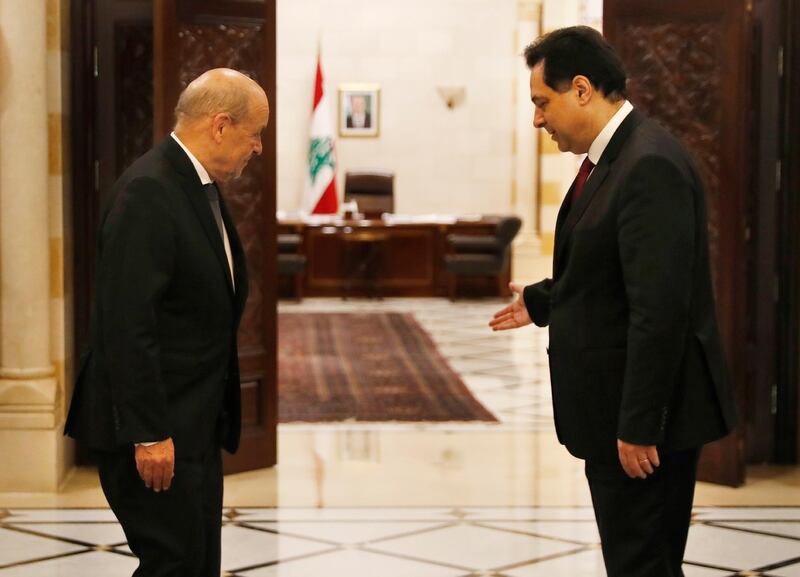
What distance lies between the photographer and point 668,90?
6355 mm

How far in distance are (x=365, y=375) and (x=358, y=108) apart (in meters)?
8.85

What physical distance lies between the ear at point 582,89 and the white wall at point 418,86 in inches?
602

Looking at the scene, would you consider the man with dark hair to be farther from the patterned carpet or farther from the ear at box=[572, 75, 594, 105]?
the patterned carpet

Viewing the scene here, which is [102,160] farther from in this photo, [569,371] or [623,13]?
[569,371]

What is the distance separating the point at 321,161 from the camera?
1762 centimetres

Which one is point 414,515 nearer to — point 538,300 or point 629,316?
point 538,300

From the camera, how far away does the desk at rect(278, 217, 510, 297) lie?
15.6 m

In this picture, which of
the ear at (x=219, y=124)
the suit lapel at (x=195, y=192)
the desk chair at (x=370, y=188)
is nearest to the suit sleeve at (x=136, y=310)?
the suit lapel at (x=195, y=192)

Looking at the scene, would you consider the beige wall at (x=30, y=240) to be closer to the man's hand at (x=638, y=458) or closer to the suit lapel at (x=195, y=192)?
the suit lapel at (x=195, y=192)

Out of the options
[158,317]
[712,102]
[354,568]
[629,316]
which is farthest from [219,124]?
[712,102]

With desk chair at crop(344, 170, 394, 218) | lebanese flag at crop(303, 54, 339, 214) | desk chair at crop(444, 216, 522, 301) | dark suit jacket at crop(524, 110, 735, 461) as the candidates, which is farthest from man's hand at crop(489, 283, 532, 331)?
lebanese flag at crop(303, 54, 339, 214)

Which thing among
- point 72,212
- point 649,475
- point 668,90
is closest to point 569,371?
point 649,475

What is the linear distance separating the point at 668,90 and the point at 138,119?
2646 millimetres

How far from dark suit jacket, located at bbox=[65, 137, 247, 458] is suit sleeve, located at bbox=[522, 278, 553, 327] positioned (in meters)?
0.77
